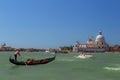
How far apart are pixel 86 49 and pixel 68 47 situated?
13691 mm

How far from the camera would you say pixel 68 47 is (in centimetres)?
12031

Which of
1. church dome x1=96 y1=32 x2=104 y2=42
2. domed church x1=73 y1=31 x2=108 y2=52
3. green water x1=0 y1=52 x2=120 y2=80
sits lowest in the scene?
green water x1=0 y1=52 x2=120 y2=80

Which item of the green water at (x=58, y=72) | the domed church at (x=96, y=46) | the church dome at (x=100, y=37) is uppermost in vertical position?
the church dome at (x=100, y=37)

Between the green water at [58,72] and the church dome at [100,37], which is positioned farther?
the church dome at [100,37]

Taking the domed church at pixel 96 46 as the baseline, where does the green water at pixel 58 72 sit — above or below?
below

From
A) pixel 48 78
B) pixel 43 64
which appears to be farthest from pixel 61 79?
pixel 43 64

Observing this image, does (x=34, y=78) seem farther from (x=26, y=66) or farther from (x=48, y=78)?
(x=26, y=66)

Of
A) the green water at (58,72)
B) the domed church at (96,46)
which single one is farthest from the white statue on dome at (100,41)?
the green water at (58,72)

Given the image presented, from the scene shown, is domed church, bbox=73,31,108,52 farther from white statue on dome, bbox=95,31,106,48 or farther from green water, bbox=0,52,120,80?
green water, bbox=0,52,120,80

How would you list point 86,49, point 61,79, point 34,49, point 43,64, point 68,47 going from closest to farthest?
point 61,79 < point 43,64 < point 86,49 < point 68,47 < point 34,49

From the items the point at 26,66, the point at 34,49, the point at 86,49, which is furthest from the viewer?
the point at 34,49

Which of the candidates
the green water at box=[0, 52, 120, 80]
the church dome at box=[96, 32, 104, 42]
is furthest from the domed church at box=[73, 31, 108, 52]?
the green water at box=[0, 52, 120, 80]

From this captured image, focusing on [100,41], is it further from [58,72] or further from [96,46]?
[58,72]

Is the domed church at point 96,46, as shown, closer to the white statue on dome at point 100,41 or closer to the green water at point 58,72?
the white statue on dome at point 100,41
